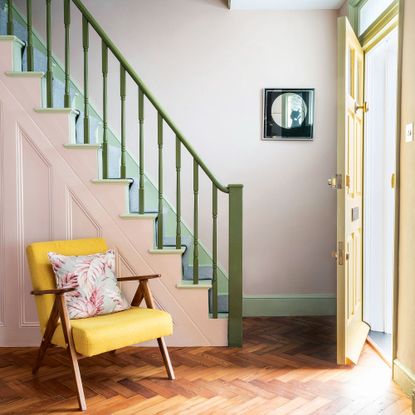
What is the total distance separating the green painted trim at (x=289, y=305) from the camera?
15.6 feet

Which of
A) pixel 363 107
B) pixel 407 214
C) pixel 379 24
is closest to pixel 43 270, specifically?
pixel 407 214

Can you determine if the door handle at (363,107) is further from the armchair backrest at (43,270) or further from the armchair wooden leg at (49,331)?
the armchair wooden leg at (49,331)

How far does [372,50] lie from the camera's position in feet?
12.9

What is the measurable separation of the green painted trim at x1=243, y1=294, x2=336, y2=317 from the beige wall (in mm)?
1702

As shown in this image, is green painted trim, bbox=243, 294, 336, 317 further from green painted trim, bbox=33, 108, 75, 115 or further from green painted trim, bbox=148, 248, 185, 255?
green painted trim, bbox=33, 108, 75, 115

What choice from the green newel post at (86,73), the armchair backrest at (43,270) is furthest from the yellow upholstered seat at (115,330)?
the green newel post at (86,73)

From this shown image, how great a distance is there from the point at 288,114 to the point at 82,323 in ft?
8.84

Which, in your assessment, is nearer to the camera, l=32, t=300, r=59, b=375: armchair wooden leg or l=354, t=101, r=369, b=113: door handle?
l=32, t=300, r=59, b=375: armchair wooden leg

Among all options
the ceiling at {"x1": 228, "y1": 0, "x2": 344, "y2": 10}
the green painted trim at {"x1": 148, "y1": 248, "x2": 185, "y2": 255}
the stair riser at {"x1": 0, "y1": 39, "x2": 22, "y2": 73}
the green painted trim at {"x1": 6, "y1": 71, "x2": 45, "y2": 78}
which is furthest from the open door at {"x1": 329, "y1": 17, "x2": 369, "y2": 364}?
the stair riser at {"x1": 0, "y1": 39, "x2": 22, "y2": 73}

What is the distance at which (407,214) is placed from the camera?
9.70 feet

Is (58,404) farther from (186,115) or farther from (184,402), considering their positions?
(186,115)

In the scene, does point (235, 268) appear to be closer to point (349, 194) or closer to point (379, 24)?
point (349, 194)

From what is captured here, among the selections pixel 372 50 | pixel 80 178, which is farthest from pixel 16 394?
pixel 372 50

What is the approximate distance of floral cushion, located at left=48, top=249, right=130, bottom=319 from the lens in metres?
3.12
